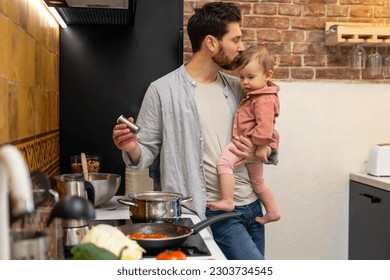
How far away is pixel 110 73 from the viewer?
2.03 meters

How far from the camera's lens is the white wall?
225 cm

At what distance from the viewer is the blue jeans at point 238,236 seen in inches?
57.9

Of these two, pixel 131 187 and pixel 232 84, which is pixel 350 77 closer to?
pixel 232 84

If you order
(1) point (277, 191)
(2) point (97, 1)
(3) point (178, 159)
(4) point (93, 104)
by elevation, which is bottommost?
(1) point (277, 191)

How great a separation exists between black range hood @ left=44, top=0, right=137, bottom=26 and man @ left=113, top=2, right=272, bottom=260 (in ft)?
0.76

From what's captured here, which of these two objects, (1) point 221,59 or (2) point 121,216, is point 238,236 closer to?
(2) point 121,216

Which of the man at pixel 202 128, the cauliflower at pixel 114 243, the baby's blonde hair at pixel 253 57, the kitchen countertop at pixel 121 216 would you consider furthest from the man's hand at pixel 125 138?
the cauliflower at pixel 114 243

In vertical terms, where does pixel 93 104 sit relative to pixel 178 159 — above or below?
above

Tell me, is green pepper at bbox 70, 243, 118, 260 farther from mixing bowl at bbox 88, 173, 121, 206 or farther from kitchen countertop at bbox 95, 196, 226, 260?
mixing bowl at bbox 88, 173, 121, 206

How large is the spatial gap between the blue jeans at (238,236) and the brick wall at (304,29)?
0.83 m

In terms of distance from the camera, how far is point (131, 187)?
1.96 metres

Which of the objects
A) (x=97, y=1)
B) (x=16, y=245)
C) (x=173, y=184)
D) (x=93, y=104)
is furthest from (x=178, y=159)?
(x=16, y=245)

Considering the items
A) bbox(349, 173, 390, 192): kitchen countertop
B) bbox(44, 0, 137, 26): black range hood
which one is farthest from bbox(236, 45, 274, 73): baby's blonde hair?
bbox(349, 173, 390, 192): kitchen countertop

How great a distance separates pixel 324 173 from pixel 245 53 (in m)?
0.91
